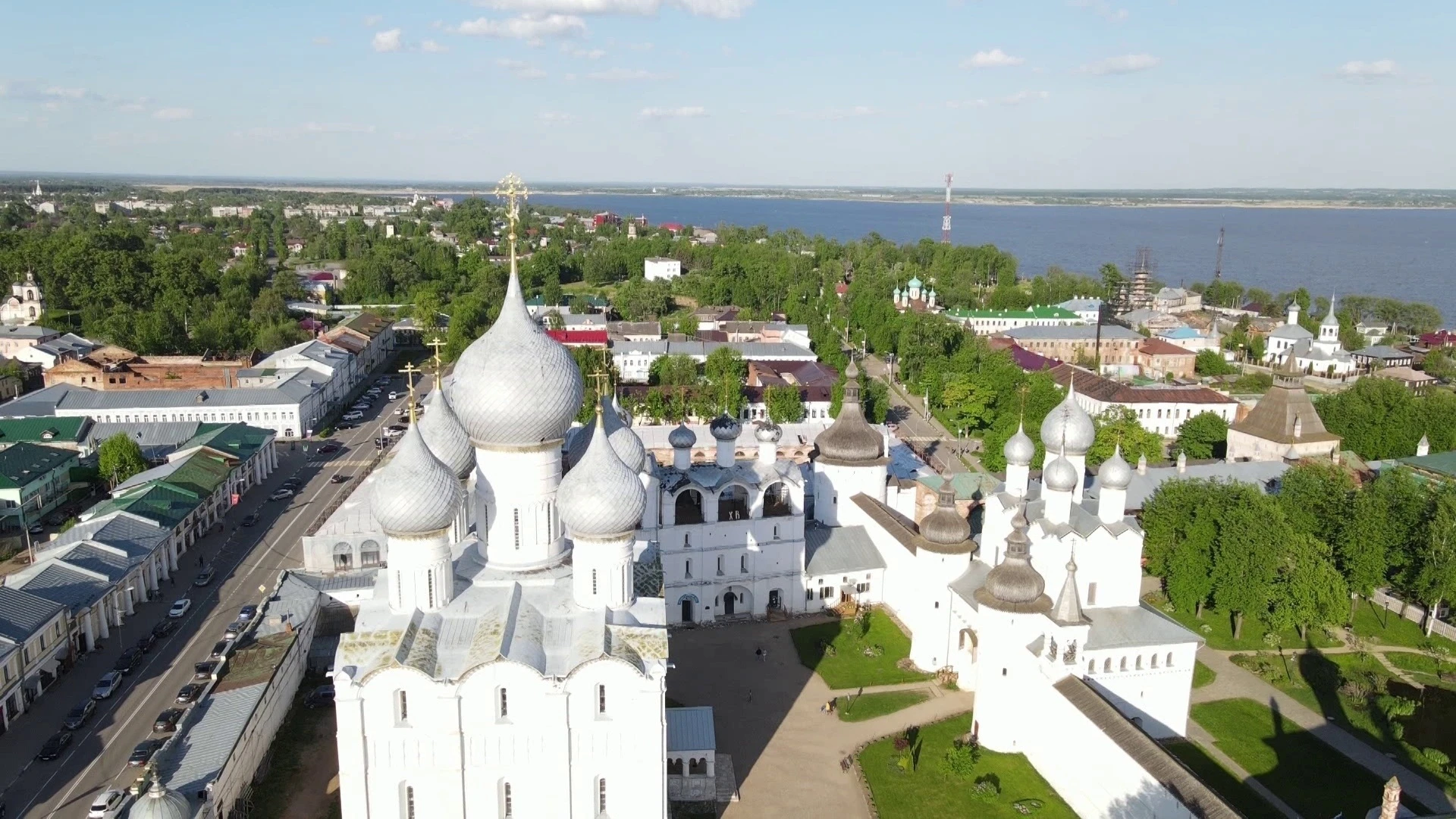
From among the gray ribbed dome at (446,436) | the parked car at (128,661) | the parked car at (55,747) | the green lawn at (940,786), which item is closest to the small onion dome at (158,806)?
the parked car at (55,747)

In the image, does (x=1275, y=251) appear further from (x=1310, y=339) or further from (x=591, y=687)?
(x=591, y=687)

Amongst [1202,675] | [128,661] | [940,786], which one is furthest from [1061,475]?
[128,661]

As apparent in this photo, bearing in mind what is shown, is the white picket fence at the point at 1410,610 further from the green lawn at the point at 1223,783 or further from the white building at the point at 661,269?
→ the white building at the point at 661,269

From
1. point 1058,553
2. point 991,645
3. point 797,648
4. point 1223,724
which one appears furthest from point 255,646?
point 1223,724

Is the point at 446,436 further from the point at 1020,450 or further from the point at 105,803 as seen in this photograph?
the point at 1020,450

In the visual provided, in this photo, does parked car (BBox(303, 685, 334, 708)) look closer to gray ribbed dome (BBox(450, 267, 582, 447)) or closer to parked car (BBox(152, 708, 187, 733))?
parked car (BBox(152, 708, 187, 733))

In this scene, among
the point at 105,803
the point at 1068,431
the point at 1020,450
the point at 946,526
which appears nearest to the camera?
the point at 105,803

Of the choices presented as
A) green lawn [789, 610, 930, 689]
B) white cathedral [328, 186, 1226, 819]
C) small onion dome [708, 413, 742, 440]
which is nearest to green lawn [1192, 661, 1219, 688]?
white cathedral [328, 186, 1226, 819]
